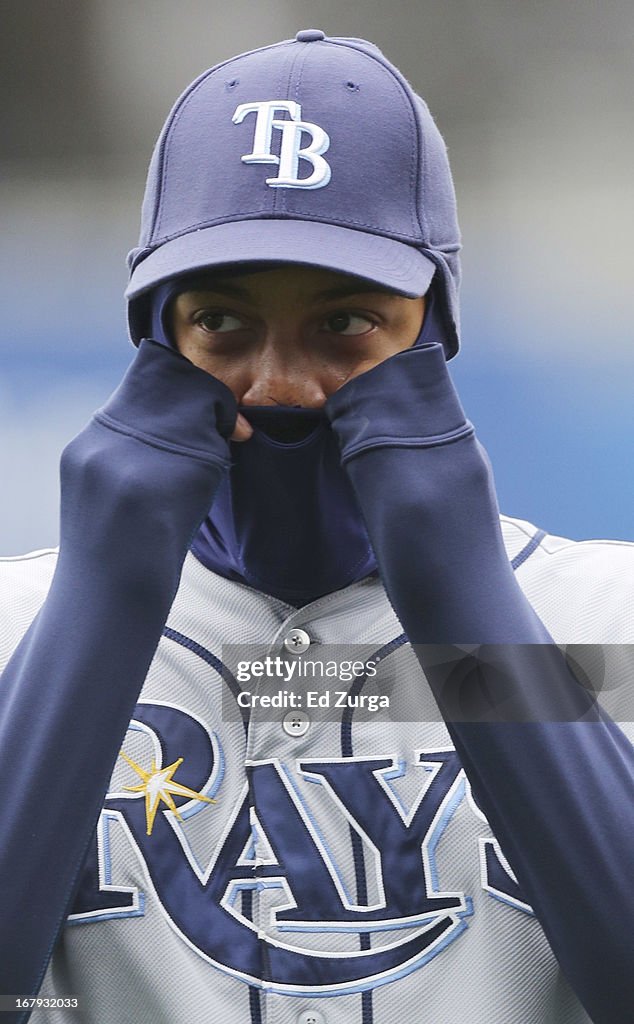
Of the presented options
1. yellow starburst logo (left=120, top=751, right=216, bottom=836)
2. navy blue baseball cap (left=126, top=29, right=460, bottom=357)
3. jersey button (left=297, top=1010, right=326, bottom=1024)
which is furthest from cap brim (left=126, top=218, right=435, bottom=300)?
jersey button (left=297, top=1010, right=326, bottom=1024)

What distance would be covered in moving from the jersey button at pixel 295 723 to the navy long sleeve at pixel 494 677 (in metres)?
0.18

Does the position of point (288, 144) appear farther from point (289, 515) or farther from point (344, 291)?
point (289, 515)

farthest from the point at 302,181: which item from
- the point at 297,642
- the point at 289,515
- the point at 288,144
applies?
the point at 297,642

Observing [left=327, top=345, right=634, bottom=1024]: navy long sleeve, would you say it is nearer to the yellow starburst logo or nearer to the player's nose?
the player's nose

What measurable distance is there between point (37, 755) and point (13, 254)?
2668 millimetres

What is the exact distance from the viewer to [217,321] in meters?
1.16

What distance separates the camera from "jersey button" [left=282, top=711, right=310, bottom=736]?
1129 millimetres

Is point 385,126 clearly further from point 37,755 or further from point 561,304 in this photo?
point 561,304

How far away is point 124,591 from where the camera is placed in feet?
3.20

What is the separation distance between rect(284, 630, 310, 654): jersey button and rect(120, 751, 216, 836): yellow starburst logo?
137mm

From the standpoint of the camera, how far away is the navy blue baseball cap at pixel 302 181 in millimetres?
1144

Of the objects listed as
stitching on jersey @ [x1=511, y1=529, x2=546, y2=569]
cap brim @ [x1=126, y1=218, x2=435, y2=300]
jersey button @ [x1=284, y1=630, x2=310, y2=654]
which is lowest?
jersey button @ [x1=284, y1=630, x2=310, y2=654]

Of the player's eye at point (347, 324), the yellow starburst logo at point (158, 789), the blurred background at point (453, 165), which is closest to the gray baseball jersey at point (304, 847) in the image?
the yellow starburst logo at point (158, 789)

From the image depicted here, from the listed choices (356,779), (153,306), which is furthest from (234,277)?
(356,779)
